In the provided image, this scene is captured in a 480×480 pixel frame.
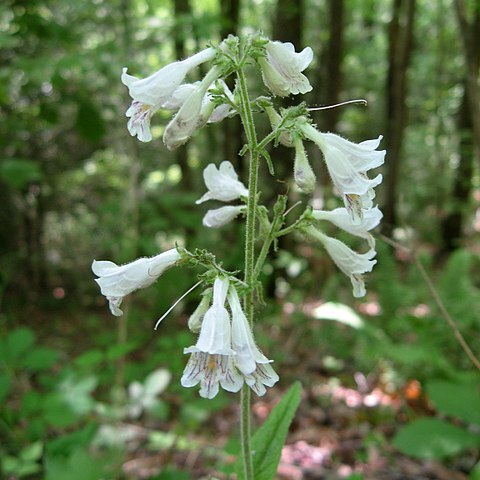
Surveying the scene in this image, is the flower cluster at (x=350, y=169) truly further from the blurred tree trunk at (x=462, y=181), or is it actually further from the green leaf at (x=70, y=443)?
the blurred tree trunk at (x=462, y=181)

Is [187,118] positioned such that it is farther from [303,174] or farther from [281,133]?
[303,174]

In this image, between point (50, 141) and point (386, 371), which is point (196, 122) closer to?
point (386, 371)

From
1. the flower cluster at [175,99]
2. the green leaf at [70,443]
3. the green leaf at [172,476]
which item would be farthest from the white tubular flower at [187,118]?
the green leaf at [172,476]

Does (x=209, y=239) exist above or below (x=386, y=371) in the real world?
above

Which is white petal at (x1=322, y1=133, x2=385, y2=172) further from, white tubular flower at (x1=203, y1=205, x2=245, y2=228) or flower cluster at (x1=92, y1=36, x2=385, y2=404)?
white tubular flower at (x1=203, y1=205, x2=245, y2=228)

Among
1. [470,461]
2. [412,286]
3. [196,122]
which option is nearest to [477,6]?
[412,286]

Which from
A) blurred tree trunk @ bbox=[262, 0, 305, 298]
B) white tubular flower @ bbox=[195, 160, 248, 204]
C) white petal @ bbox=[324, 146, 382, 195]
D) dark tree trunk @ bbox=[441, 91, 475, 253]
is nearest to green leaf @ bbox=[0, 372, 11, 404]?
white tubular flower @ bbox=[195, 160, 248, 204]
